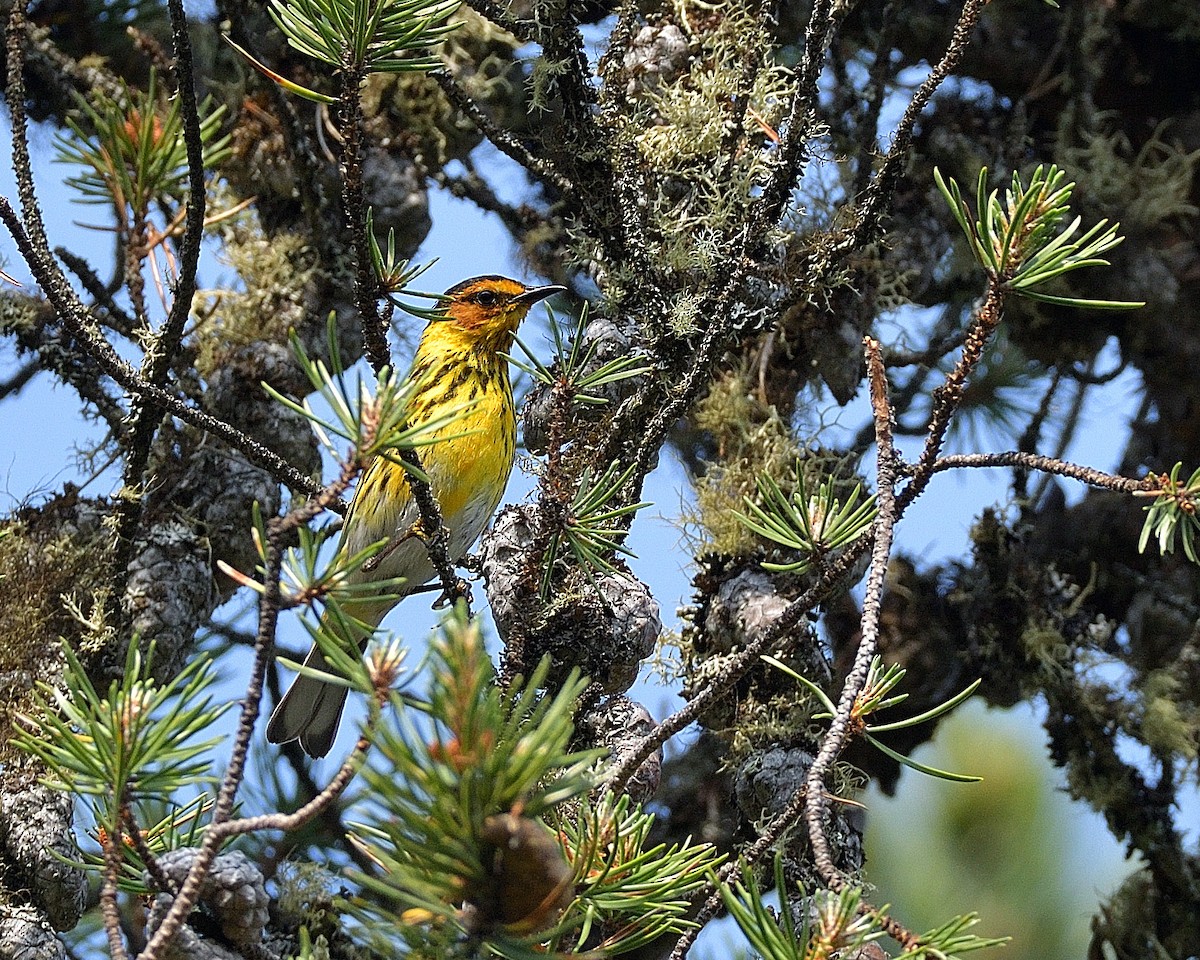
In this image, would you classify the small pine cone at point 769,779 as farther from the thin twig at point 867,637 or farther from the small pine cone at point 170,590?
the small pine cone at point 170,590

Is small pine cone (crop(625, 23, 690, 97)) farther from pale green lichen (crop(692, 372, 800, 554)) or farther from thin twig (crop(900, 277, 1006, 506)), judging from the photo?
thin twig (crop(900, 277, 1006, 506))

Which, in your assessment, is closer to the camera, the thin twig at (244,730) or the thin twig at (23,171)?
the thin twig at (244,730)

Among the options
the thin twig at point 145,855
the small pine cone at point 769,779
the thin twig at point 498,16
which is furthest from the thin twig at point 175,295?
the small pine cone at point 769,779

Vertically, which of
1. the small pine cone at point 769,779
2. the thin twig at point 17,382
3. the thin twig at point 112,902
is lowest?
the thin twig at point 112,902

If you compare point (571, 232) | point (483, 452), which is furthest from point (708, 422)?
point (571, 232)

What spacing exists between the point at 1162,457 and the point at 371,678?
3.04 m

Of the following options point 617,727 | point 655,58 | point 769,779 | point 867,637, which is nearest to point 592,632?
point 617,727

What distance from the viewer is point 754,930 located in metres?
1.20

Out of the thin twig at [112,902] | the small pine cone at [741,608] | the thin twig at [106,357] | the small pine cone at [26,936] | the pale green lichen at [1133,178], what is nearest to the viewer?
the thin twig at [112,902]

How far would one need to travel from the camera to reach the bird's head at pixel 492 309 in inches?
111

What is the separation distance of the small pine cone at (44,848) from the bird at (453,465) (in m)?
0.62

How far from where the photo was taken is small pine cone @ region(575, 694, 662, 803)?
6.21ft

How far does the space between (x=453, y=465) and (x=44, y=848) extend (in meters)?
1.00

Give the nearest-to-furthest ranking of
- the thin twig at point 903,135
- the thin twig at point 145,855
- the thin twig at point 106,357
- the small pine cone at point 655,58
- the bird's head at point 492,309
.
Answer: the thin twig at point 145,855 < the thin twig at point 903,135 < the thin twig at point 106,357 < the small pine cone at point 655,58 < the bird's head at point 492,309
